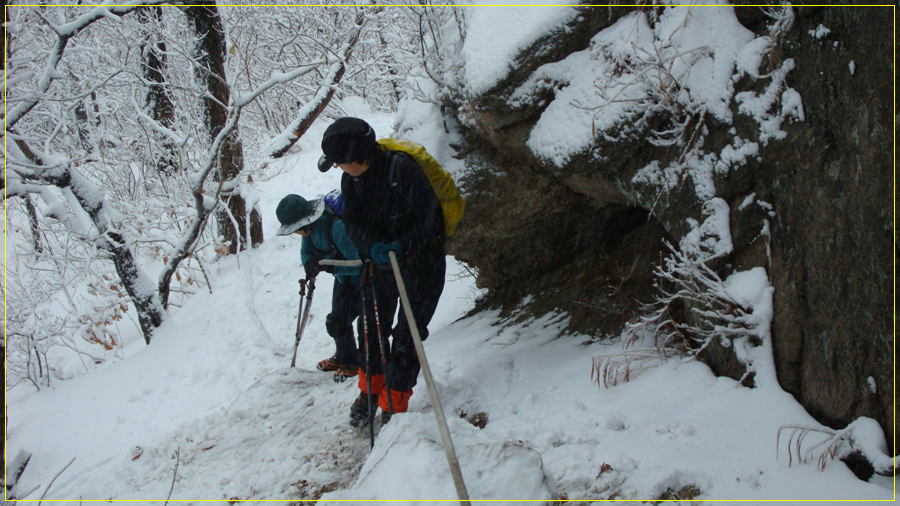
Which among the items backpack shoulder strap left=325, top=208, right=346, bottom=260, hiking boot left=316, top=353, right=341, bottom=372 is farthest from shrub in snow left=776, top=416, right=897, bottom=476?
hiking boot left=316, top=353, right=341, bottom=372

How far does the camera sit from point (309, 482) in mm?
2744

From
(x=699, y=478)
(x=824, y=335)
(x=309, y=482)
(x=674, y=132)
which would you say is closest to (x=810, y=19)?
(x=674, y=132)

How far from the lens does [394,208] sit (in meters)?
3.05

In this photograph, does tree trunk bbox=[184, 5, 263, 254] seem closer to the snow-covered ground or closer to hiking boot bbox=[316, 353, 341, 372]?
the snow-covered ground

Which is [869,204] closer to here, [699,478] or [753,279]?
[753,279]

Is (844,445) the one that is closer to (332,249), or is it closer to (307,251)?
(332,249)

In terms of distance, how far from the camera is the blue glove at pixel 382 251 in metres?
2.96

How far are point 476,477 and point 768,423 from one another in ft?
4.47

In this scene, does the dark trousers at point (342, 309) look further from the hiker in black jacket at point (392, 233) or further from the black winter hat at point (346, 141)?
the black winter hat at point (346, 141)

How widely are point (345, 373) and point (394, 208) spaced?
1.92 m

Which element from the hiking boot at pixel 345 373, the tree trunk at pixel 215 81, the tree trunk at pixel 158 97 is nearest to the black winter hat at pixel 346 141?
the hiking boot at pixel 345 373

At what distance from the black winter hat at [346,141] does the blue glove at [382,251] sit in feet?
1.73

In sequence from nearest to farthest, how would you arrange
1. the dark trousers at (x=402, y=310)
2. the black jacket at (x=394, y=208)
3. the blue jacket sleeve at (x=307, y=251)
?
the black jacket at (x=394, y=208)
the dark trousers at (x=402, y=310)
the blue jacket sleeve at (x=307, y=251)

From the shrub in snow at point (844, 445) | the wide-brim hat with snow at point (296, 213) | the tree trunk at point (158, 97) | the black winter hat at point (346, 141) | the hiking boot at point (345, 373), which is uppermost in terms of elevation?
the tree trunk at point (158, 97)
